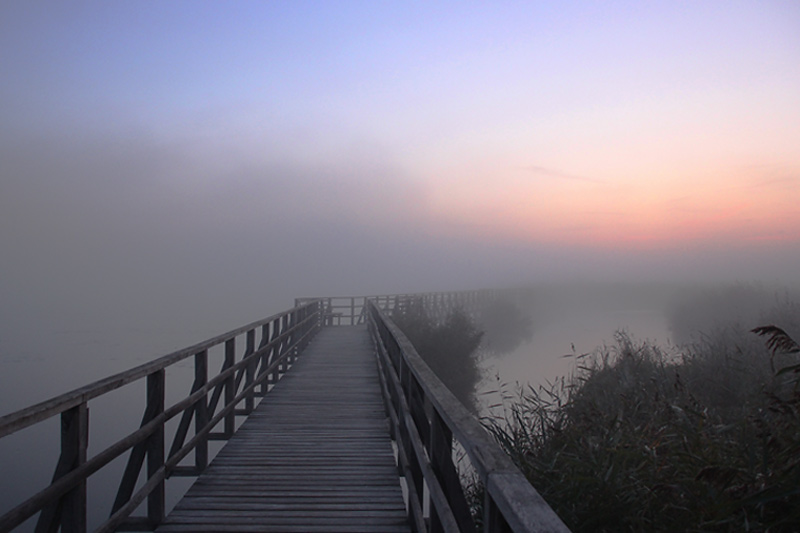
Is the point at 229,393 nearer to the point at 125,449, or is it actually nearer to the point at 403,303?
the point at 125,449

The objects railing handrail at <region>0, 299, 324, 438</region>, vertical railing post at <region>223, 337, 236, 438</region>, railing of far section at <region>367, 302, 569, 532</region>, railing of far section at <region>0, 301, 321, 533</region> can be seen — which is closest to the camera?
railing of far section at <region>367, 302, 569, 532</region>

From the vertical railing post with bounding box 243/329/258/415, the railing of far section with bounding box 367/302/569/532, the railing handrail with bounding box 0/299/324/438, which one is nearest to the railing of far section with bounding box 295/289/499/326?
the vertical railing post with bounding box 243/329/258/415

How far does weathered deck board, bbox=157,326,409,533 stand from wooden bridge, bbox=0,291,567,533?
1cm

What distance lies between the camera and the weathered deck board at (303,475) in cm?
359

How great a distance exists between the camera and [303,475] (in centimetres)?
455

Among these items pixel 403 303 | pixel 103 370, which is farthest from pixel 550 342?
pixel 103 370

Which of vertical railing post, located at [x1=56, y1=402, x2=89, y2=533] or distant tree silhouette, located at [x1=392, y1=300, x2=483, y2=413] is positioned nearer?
vertical railing post, located at [x1=56, y1=402, x2=89, y2=533]

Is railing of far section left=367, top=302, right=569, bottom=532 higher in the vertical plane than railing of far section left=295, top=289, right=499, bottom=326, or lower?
higher

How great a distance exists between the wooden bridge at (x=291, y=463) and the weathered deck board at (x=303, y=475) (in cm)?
1

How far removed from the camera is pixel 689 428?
3.77 m

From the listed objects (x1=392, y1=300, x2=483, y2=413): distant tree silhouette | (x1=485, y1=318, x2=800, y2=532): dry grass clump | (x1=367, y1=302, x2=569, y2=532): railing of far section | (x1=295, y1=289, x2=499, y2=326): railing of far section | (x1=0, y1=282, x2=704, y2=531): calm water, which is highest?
(x1=367, y1=302, x2=569, y2=532): railing of far section

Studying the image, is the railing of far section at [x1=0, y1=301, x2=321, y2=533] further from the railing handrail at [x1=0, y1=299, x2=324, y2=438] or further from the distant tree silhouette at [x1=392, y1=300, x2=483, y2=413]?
the distant tree silhouette at [x1=392, y1=300, x2=483, y2=413]

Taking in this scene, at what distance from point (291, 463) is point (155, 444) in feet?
5.17

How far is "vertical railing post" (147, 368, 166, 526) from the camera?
3490 millimetres
